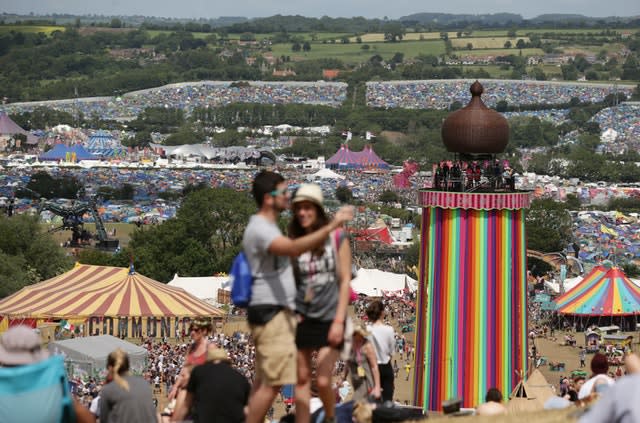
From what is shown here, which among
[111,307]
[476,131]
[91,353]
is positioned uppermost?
[476,131]

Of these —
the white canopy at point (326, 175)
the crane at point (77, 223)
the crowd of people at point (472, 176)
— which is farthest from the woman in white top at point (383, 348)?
the white canopy at point (326, 175)

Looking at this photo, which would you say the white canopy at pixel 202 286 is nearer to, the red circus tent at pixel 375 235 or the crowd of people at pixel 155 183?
the red circus tent at pixel 375 235

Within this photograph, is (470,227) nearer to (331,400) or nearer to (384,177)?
(331,400)

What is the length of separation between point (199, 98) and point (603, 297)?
124m

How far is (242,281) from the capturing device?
742cm

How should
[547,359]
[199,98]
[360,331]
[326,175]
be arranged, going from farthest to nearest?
[199,98], [326,175], [547,359], [360,331]

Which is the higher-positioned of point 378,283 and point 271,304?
point 271,304

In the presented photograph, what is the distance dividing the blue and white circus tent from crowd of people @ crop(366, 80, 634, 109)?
141ft

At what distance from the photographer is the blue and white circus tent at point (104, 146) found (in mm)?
104062

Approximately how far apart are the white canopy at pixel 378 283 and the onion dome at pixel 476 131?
70.1 feet

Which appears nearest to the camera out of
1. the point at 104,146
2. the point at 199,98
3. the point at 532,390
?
the point at 532,390

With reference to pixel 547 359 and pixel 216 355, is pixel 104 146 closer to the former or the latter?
pixel 547 359

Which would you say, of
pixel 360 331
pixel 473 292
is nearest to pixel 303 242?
pixel 360 331

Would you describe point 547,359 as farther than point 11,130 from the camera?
No
